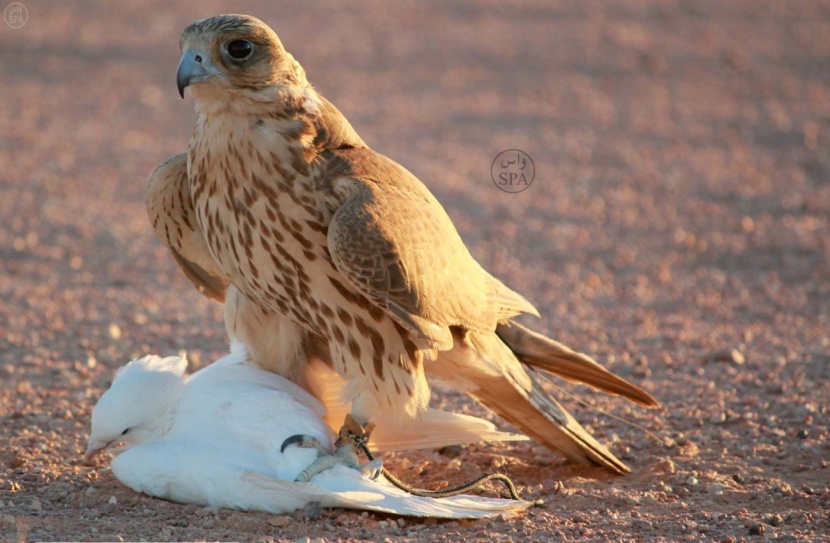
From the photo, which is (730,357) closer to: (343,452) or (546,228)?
(343,452)

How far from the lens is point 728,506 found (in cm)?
454

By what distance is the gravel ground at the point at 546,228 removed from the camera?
457 centimetres

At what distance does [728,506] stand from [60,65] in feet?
36.1

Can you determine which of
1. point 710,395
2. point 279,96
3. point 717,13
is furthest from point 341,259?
point 717,13

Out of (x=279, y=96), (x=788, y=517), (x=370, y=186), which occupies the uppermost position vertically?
(x=279, y=96)

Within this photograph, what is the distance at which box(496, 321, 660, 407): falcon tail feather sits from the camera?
4883 mm

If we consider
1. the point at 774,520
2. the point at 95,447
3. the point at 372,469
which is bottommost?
the point at 774,520

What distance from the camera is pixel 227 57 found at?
4219 millimetres

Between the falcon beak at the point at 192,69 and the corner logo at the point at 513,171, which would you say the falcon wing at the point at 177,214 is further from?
the corner logo at the point at 513,171

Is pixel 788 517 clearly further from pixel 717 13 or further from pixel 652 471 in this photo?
pixel 717 13

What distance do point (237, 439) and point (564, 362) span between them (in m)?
1.49

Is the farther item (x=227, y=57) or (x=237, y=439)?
(x=237, y=439)

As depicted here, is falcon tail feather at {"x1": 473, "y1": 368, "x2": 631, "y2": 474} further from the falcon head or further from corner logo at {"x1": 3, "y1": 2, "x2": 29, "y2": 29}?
corner logo at {"x1": 3, "y1": 2, "x2": 29, "y2": 29}

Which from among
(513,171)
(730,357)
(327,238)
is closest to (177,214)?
(327,238)
